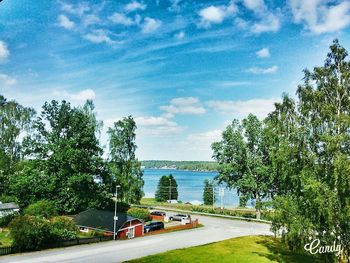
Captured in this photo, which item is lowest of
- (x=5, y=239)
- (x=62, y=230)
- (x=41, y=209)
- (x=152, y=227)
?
(x=152, y=227)

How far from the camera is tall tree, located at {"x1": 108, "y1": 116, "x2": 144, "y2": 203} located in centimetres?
5638

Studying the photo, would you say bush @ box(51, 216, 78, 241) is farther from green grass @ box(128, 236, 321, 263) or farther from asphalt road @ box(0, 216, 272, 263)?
green grass @ box(128, 236, 321, 263)

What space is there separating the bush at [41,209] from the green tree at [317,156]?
2766 cm

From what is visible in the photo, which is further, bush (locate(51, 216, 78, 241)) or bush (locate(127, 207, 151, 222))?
bush (locate(127, 207, 151, 222))

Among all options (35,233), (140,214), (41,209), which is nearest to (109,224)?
(41,209)

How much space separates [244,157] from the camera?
54688 mm

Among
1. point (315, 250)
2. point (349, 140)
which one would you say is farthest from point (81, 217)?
point (349, 140)

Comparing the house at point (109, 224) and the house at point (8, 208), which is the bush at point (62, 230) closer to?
the house at point (109, 224)

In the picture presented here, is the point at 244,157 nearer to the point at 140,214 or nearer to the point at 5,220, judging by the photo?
the point at 140,214

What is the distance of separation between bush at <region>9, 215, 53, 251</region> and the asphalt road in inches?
42.0

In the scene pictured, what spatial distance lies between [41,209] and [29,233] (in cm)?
1289

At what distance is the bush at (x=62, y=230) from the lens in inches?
1278

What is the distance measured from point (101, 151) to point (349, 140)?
3685 centimetres

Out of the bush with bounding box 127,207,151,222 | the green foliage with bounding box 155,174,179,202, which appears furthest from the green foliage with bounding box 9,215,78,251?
the green foliage with bounding box 155,174,179,202
